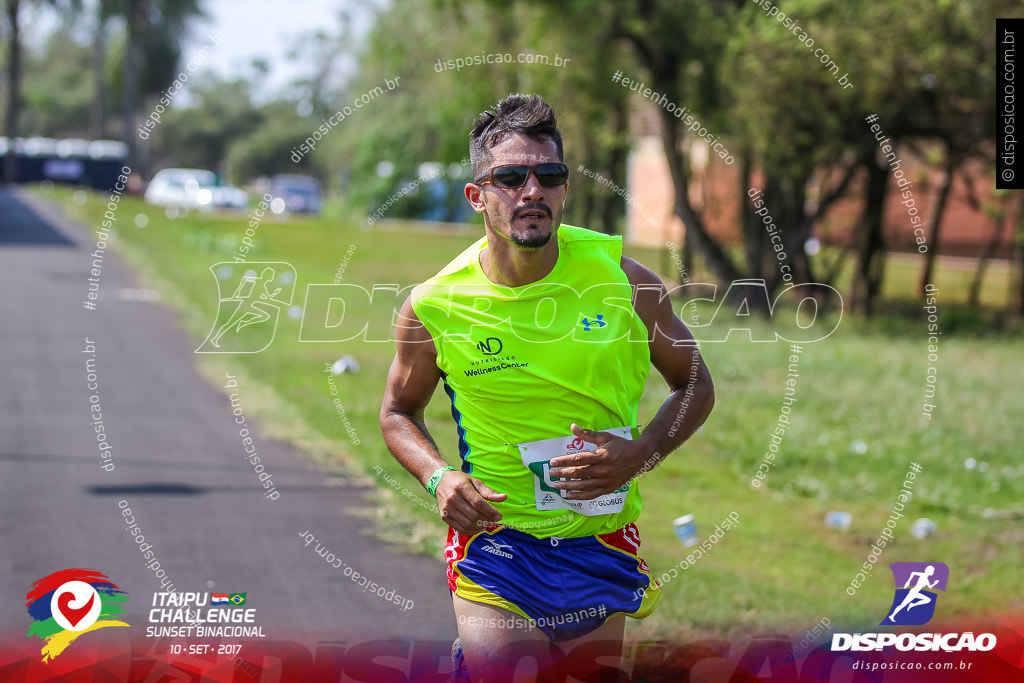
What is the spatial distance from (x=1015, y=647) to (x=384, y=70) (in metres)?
30.4

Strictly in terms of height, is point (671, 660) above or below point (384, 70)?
below

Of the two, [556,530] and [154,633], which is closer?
[556,530]

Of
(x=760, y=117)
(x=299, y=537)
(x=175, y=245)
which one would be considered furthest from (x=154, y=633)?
(x=175, y=245)

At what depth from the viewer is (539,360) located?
9.93ft

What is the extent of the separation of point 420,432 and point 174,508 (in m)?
3.73

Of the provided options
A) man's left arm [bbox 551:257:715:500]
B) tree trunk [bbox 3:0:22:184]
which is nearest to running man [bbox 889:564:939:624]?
man's left arm [bbox 551:257:715:500]

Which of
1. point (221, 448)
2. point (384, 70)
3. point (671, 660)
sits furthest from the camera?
point (384, 70)

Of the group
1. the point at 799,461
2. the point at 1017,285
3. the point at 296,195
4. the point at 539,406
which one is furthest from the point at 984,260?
the point at 296,195

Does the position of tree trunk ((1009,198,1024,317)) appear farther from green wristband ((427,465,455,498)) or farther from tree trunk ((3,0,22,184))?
tree trunk ((3,0,22,184))

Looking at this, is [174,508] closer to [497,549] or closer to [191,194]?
[497,549]

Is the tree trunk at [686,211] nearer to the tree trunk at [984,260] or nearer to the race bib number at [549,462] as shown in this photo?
the tree trunk at [984,260]

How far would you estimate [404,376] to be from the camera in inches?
128

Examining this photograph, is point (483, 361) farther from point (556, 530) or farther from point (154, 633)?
point (154, 633)

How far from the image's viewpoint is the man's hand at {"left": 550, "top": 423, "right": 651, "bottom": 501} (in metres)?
2.91
